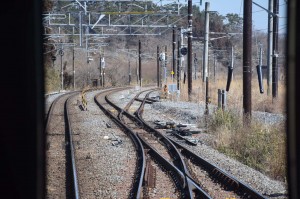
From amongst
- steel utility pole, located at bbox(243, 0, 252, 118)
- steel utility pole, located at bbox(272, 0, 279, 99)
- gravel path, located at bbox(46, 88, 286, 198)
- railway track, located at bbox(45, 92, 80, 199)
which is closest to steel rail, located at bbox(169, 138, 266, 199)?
gravel path, located at bbox(46, 88, 286, 198)

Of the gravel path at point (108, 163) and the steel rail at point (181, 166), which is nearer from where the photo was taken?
the steel rail at point (181, 166)

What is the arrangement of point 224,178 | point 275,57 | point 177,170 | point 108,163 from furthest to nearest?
point 275,57, point 108,163, point 177,170, point 224,178

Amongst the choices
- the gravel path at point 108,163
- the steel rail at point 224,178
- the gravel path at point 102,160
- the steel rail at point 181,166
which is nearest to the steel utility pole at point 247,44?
the gravel path at point 108,163

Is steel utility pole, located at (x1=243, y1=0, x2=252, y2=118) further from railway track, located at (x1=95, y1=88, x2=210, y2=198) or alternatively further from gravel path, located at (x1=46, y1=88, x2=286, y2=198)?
railway track, located at (x1=95, y1=88, x2=210, y2=198)

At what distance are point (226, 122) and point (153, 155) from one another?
4812 millimetres

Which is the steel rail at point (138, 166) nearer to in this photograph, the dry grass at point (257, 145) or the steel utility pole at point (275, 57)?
the dry grass at point (257, 145)

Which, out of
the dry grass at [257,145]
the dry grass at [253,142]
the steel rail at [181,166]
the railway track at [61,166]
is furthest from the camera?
the dry grass at [253,142]

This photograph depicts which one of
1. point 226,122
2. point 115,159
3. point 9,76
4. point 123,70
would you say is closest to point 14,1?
point 9,76

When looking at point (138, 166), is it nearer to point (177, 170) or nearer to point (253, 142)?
point (177, 170)

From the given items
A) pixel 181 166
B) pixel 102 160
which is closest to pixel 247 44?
pixel 181 166

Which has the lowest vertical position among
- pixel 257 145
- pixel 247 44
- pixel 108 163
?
pixel 108 163

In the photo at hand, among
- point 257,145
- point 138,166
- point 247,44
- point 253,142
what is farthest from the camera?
point 247,44

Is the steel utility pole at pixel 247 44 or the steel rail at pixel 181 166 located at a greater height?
the steel utility pole at pixel 247 44

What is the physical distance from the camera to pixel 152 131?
1875cm
